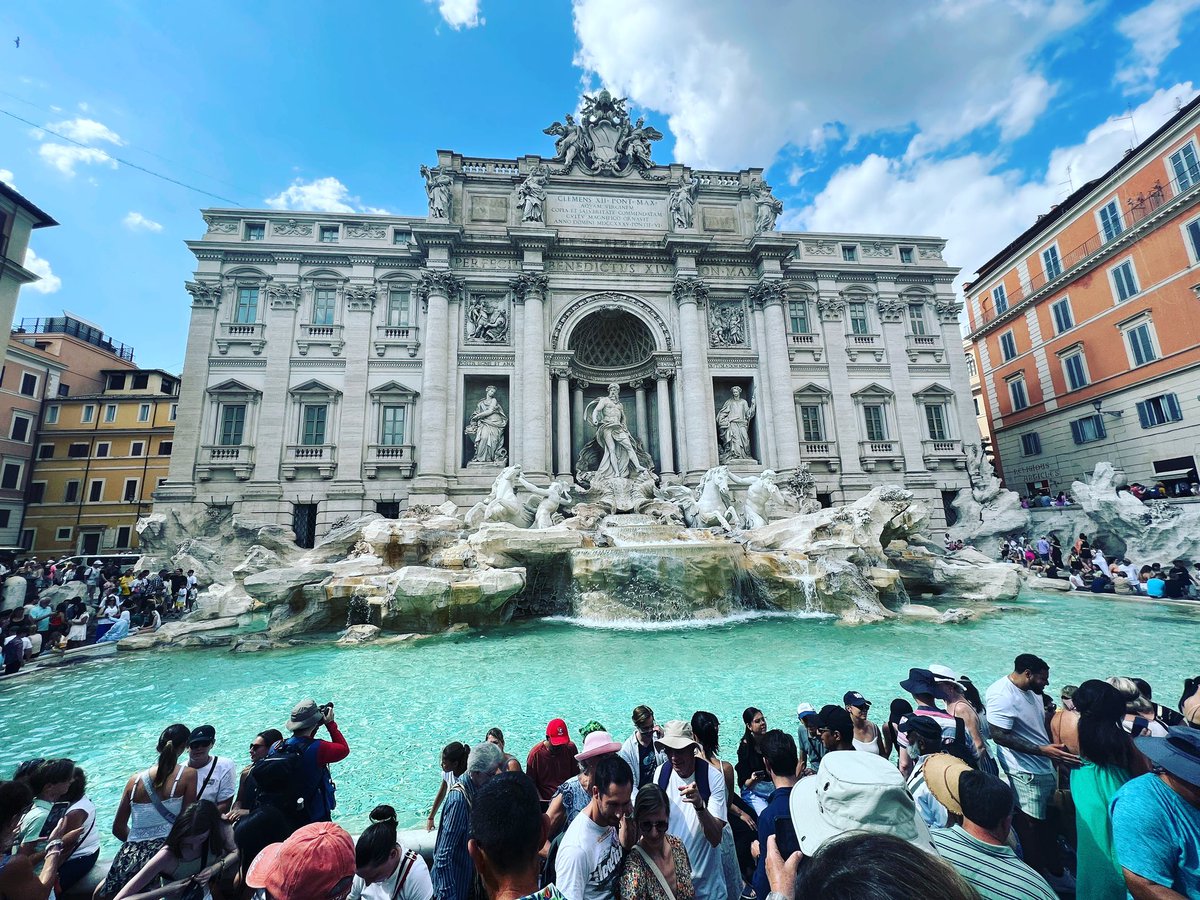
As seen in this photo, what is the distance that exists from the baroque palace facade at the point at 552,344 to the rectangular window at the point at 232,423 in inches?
3.7

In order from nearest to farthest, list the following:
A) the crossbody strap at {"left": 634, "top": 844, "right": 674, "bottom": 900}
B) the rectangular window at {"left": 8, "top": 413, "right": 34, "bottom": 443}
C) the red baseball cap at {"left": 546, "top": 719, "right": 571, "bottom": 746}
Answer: the crossbody strap at {"left": 634, "top": 844, "right": 674, "bottom": 900} < the red baseball cap at {"left": 546, "top": 719, "right": 571, "bottom": 746} < the rectangular window at {"left": 8, "top": 413, "right": 34, "bottom": 443}

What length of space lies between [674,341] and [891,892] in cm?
2038

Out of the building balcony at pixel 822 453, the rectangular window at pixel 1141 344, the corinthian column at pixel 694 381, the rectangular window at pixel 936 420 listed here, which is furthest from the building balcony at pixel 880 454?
the rectangular window at pixel 1141 344

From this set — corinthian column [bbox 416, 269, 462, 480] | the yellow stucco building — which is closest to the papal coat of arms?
corinthian column [bbox 416, 269, 462, 480]

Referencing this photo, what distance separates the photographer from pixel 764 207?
2172 cm

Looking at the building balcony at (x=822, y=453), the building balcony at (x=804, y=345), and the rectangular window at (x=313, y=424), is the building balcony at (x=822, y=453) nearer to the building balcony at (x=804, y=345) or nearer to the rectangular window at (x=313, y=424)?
the building balcony at (x=804, y=345)

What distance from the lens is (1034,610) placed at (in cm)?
1046

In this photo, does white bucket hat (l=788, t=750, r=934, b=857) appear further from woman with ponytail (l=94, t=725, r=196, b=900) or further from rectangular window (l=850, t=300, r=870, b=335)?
rectangular window (l=850, t=300, r=870, b=335)

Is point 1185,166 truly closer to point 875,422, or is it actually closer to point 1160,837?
point 875,422

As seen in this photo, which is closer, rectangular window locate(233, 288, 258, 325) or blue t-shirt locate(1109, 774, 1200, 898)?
blue t-shirt locate(1109, 774, 1200, 898)

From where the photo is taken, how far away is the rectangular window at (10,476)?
2431cm

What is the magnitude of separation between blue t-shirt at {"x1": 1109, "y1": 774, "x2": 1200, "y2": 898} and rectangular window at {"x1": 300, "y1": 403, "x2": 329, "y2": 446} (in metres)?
21.0

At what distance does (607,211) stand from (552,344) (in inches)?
252

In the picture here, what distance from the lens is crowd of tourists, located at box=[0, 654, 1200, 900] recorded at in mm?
1497
